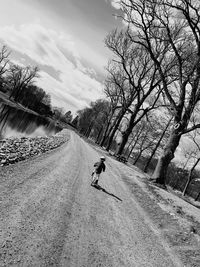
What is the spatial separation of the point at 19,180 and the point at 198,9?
13.7 meters

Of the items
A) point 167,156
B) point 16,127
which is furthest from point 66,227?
point 16,127

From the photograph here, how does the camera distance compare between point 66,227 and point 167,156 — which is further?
point 167,156

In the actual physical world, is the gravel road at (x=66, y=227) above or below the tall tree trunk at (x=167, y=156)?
below

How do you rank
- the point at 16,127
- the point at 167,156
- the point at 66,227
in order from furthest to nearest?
the point at 16,127 < the point at 167,156 < the point at 66,227

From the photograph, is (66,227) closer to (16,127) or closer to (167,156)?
(167,156)

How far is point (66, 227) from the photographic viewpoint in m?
4.84

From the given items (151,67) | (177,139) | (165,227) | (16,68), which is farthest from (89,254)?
(16,68)

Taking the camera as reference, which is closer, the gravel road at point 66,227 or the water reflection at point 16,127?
the gravel road at point 66,227

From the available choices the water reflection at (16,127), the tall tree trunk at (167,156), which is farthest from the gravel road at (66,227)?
the water reflection at (16,127)

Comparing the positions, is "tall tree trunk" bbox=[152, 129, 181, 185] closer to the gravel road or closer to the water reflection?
the gravel road

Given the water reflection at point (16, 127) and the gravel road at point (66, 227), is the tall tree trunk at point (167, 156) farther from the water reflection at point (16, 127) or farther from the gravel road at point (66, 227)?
the water reflection at point (16, 127)

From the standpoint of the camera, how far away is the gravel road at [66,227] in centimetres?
382

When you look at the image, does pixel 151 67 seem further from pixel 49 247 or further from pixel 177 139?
pixel 49 247

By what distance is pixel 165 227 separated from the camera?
285 inches
